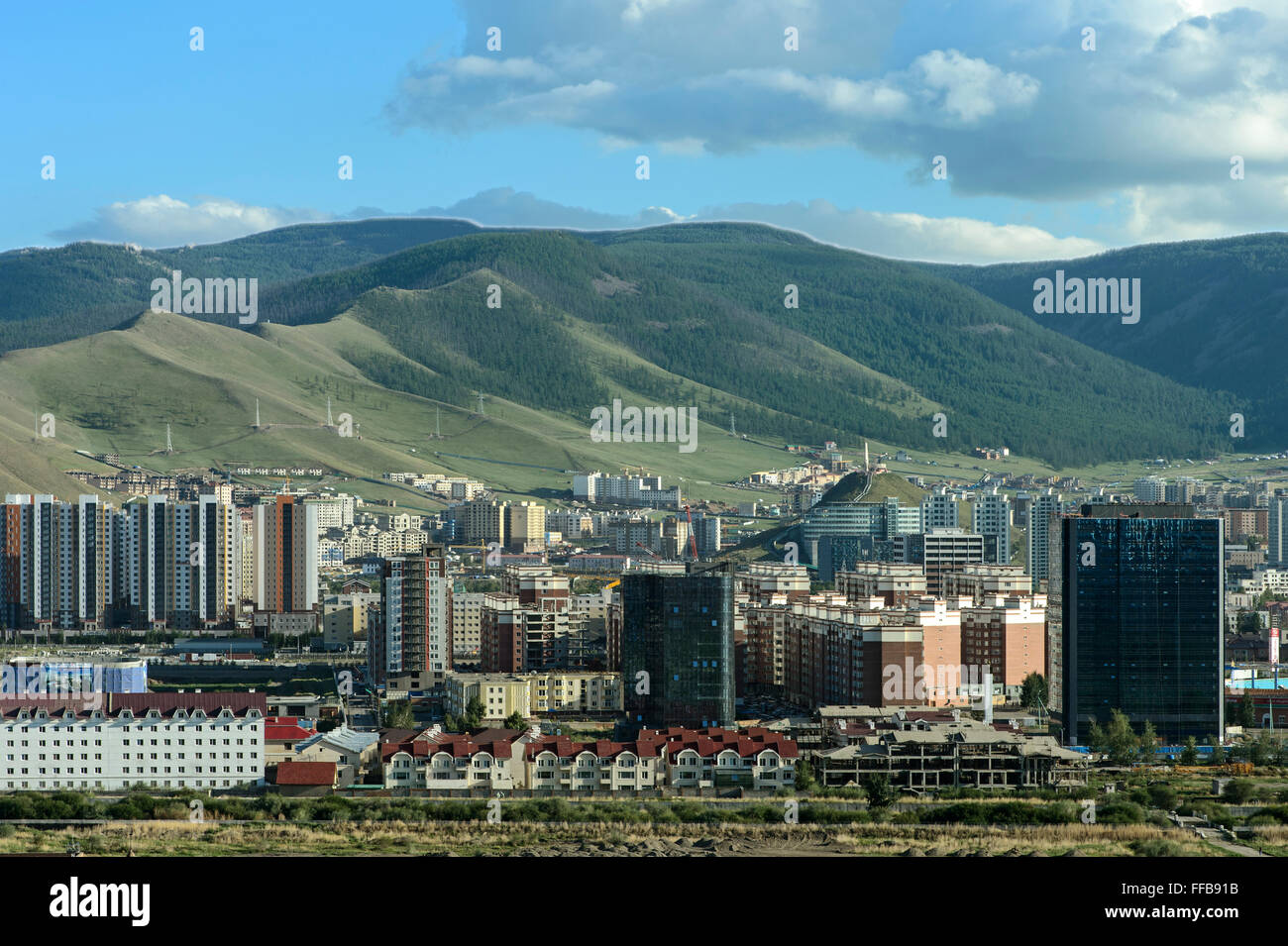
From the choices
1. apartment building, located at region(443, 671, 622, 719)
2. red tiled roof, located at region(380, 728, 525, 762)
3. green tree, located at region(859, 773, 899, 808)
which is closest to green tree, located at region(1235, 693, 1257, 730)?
apartment building, located at region(443, 671, 622, 719)

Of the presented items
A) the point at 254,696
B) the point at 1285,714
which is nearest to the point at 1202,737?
the point at 1285,714

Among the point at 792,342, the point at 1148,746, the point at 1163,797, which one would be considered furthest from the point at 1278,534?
the point at 792,342

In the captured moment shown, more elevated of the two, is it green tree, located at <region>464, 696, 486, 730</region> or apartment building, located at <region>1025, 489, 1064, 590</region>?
apartment building, located at <region>1025, 489, 1064, 590</region>

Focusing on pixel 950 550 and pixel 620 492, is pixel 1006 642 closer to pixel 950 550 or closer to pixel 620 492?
pixel 950 550

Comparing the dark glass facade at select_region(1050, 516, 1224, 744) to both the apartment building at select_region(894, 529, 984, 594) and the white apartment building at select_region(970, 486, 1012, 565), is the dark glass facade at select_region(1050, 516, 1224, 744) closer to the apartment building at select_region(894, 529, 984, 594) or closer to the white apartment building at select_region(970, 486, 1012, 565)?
the apartment building at select_region(894, 529, 984, 594)

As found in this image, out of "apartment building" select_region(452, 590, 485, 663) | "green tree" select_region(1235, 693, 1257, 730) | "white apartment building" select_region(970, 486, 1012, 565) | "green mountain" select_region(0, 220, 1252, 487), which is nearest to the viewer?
"green tree" select_region(1235, 693, 1257, 730)
